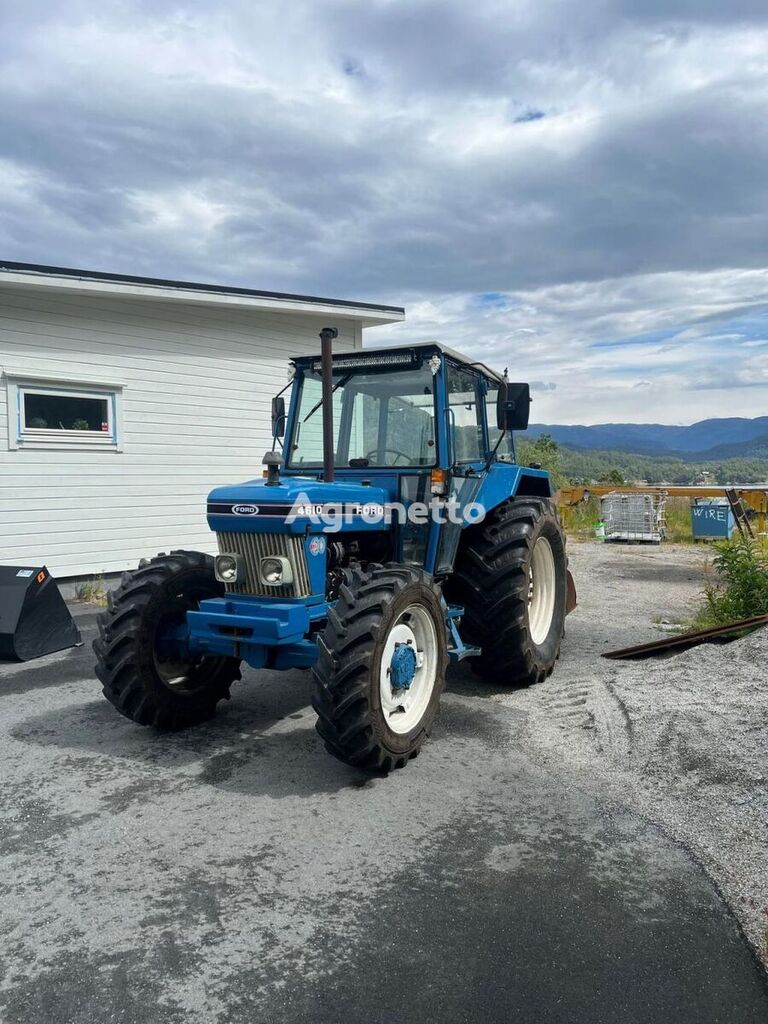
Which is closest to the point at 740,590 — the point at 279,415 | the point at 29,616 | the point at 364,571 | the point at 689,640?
the point at 689,640

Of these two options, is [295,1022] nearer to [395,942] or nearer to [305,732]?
[395,942]

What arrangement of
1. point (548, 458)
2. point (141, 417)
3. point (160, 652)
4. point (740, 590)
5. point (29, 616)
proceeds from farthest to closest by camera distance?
1. point (548, 458)
2. point (141, 417)
3. point (740, 590)
4. point (29, 616)
5. point (160, 652)

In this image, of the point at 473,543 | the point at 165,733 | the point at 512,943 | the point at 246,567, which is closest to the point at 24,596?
the point at 165,733

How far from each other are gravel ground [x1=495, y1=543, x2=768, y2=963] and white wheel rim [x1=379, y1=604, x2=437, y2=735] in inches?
29.6

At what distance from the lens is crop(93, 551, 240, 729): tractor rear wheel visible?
4.47 metres

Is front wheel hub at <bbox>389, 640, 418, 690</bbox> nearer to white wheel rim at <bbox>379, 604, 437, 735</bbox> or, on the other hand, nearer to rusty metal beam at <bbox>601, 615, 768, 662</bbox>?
white wheel rim at <bbox>379, 604, 437, 735</bbox>

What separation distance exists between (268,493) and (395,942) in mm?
2371

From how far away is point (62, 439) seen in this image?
8.91 m

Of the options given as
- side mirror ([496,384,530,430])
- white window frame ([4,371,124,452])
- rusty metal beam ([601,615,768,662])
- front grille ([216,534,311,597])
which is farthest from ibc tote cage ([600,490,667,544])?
front grille ([216,534,311,597])

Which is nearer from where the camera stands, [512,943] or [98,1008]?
→ [98,1008]

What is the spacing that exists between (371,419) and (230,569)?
5.08ft

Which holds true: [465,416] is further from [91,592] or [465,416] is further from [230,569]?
[91,592]
